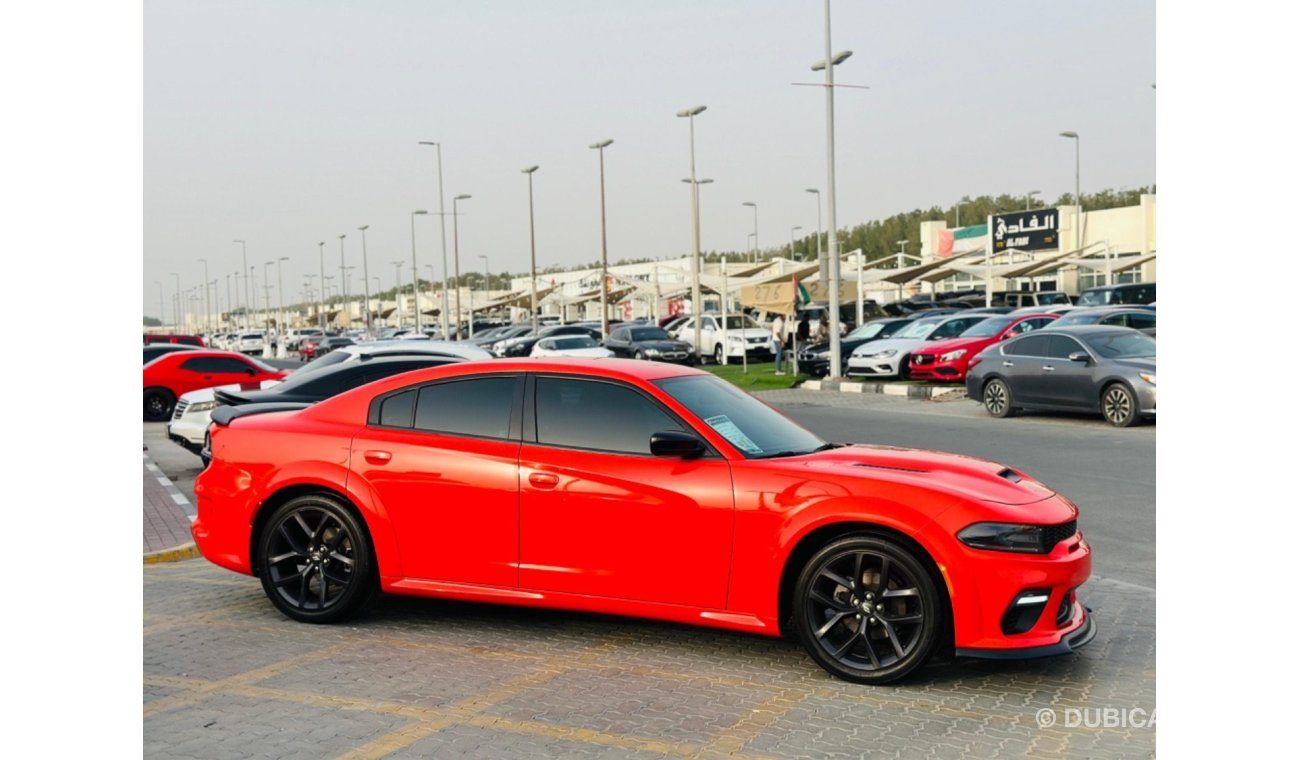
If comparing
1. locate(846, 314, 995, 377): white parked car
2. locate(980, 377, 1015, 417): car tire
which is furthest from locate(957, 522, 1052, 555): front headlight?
locate(846, 314, 995, 377): white parked car

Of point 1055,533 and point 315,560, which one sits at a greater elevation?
point 1055,533

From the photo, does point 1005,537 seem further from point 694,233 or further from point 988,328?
point 694,233

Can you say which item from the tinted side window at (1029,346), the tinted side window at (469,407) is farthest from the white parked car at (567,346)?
the tinted side window at (469,407)

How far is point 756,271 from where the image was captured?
205 ft

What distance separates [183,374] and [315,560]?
61.2 feet

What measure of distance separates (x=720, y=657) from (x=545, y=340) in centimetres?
3346

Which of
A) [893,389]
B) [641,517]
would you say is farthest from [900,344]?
[641,517]

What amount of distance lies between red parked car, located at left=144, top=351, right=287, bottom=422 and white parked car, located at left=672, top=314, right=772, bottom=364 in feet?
61.2

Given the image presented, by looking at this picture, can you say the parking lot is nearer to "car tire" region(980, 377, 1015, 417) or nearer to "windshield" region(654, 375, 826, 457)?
"windshield" region(654, 375, 826, 457)

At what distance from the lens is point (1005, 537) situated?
5648 mm

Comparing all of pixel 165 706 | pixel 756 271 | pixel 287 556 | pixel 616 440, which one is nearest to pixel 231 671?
pixel 165 706

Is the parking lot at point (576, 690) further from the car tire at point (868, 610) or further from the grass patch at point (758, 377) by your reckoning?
the grass patch at point (758, 377)

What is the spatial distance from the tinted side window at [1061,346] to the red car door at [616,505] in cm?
1347
